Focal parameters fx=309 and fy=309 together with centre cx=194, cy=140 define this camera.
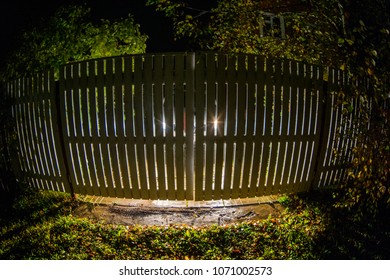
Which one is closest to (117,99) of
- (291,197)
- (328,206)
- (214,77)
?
(214,77)

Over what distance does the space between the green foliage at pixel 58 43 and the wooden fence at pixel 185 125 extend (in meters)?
0.50

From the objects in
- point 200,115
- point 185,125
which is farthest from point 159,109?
point 200,115

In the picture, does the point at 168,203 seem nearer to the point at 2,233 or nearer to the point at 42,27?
the point at 2,233

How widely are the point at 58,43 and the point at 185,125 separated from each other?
2735 millimetres

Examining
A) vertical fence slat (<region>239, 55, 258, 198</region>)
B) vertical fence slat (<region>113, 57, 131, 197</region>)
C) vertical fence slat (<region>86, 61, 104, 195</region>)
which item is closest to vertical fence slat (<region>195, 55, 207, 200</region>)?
vertical fence slat (<region>239, 55, 258, 198</region>)

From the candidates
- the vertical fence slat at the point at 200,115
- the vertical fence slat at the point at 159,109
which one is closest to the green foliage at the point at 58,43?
the vertical fence slat at the point at 159,109

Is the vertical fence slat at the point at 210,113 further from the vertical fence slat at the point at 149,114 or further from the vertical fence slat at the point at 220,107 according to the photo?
the vertical fence slat at the point at 149,114

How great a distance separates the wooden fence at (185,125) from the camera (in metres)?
3.98

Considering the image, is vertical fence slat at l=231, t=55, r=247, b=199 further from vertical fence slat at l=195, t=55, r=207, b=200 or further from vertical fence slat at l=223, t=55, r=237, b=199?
vertical fence slat at l=195, t=55, r=207, b=200

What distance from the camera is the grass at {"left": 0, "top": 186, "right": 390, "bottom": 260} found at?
11.1 feet

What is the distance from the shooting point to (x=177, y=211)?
437cm

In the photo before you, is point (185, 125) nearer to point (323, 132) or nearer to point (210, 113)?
point (210, 113)

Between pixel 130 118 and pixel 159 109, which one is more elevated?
pixel 159 109

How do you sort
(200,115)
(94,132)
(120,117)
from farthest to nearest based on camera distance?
(94,132) < (120,117) < (200,115)
